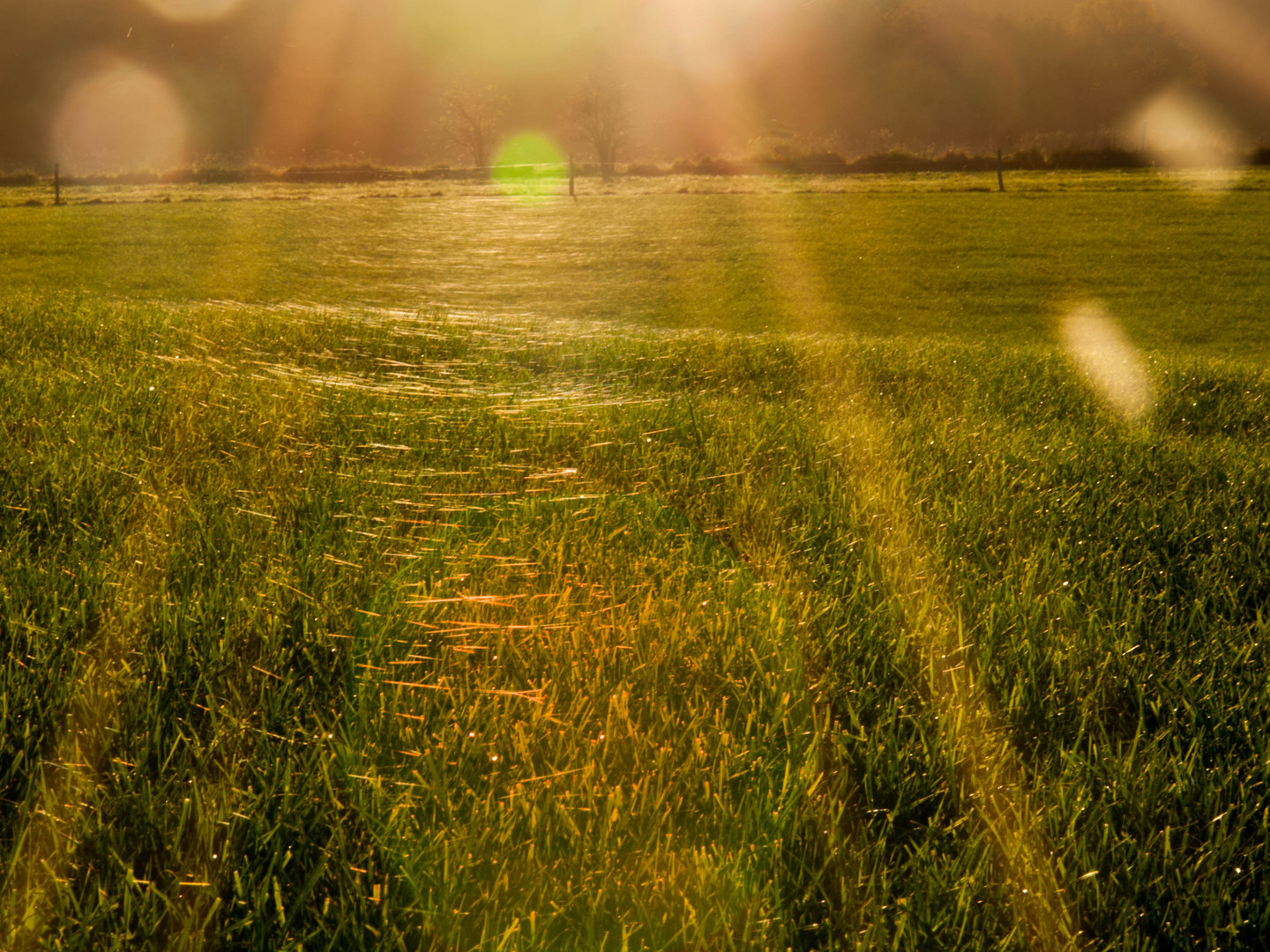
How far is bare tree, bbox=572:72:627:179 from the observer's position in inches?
2810

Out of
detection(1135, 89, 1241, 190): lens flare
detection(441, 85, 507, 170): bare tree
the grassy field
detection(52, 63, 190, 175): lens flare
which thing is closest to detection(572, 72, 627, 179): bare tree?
detection(441, 85, 507, 170): bare tree

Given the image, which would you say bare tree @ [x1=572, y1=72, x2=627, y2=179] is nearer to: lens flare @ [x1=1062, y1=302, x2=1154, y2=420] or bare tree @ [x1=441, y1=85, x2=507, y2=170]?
bare tree @ [x1=441, y1=85, x2=507, y2=170]

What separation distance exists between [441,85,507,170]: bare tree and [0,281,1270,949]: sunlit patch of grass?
9531 cm

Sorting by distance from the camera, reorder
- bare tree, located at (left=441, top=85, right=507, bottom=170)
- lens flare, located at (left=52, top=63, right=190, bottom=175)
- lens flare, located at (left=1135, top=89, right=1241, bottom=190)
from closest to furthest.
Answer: lens flare, located at (left=1135, top=89, right=1241, bottom=190) < bare tree, located at (left=441, top=85, right=507, bottom=170) < lens flare, located at (left=52, top=63, right=190, bottom=175)

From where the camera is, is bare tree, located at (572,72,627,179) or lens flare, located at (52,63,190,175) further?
lens flare, located at (52,63,190,175)

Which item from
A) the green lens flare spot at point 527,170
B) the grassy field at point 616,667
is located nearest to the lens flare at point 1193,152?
the green lens flare spot at point 527,170

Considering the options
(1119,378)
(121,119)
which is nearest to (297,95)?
(121,119)

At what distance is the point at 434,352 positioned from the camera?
6180 millimetres

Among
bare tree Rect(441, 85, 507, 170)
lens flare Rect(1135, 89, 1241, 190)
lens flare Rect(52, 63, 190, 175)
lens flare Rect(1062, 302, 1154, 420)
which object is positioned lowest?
lens flare Rect(52, 63, 190, 175)

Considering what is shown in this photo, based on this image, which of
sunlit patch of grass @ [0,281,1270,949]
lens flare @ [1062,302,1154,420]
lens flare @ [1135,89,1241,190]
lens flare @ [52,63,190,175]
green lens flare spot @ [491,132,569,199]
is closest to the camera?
sunlit patch of grass @ [0,281,1270,949]

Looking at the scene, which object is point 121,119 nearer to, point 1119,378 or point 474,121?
point 474,121

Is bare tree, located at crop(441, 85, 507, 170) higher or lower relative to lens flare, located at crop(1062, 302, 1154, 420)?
lower

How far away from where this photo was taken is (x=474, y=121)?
303 ft

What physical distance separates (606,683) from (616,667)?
0.23ft
